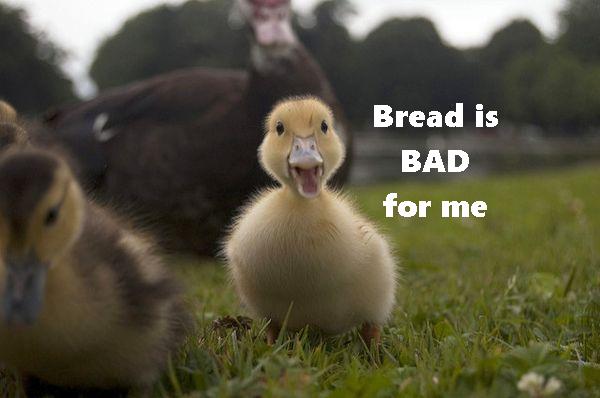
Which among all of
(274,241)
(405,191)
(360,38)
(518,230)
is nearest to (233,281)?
(274,241)

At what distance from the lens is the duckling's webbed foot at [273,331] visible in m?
2.63

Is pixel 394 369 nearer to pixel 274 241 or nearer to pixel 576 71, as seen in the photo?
pixel 274 241

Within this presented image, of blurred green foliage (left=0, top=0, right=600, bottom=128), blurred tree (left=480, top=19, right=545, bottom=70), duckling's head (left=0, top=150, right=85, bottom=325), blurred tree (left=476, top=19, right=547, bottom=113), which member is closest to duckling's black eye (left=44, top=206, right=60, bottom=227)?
duckling's head (left=0, top=150, right=85, bottom=325)

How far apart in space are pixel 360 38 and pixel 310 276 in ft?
159

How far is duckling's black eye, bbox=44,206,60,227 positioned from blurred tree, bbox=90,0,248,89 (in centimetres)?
3933

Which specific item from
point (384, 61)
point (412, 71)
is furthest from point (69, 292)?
point (384, 61)

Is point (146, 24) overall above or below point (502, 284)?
above

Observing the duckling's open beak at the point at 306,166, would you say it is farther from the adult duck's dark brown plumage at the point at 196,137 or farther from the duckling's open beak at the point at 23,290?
the adult duck's dark brown plumage at the point at 196,137

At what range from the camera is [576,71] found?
3231 cm

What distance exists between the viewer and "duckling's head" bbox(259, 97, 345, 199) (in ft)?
8.18

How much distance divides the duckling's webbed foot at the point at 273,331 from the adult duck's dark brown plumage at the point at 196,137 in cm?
238

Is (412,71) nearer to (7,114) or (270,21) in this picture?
(270,21)

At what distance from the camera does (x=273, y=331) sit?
267cm

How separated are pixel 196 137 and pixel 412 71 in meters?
43.5
